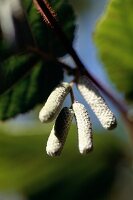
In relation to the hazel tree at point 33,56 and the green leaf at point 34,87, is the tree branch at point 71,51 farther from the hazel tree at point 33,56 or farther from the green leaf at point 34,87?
the green leaf at point 34,87

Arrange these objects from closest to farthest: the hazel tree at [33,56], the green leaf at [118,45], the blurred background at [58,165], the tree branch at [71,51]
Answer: the tree branch at [71,51] < the hazel tree at [33,56] < the green leaf at [118,45] < the blurred background at [58,165]

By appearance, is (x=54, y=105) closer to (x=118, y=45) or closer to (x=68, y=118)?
(x=68, y=118)

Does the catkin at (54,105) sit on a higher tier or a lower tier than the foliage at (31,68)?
lower

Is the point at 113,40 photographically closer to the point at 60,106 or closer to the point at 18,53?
the point at 18,53

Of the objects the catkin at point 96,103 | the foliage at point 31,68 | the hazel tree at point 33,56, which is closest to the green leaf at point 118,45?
the hazel tree at point 33,56

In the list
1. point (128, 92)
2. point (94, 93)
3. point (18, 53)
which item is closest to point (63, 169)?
point (128, 92)

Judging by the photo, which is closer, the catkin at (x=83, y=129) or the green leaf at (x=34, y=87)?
the catkin at (x=83, y=129)

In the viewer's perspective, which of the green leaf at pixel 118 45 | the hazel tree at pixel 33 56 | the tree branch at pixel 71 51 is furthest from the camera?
the green leaf at pixel 118 45

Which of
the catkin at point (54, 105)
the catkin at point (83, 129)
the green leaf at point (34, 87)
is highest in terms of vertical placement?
the green leaf at point (34, 87)
